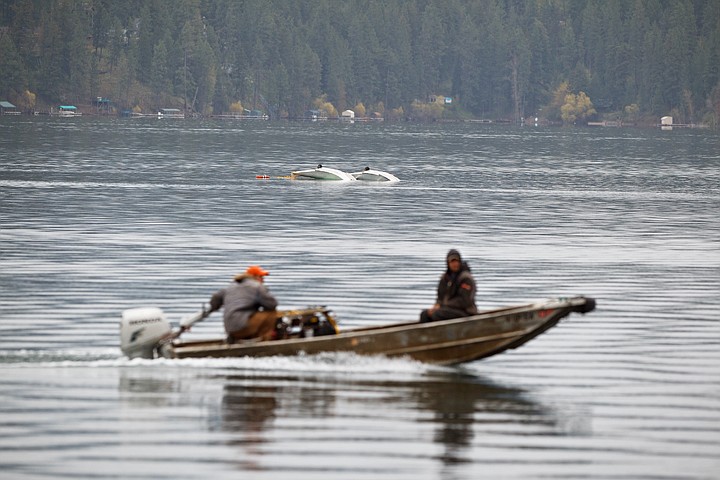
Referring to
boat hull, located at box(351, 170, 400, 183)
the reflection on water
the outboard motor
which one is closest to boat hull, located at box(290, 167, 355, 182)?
boat hull, located at box(351, 170, 400, 183)

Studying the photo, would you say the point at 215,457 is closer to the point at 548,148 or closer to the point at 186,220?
the point at 186,220

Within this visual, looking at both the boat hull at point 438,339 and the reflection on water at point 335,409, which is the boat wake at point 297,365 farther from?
the reflection on water at point 335,409

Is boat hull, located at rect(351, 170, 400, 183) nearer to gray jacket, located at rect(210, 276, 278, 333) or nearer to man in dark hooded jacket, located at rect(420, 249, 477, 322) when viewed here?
man in dark hooded jacket, located at rect(420, 249, 477, 322)

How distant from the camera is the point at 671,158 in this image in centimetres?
15650

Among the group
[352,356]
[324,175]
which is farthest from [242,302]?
[324,175]

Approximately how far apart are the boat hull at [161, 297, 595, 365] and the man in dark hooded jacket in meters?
0.37

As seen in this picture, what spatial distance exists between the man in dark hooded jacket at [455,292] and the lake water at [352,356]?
104cm

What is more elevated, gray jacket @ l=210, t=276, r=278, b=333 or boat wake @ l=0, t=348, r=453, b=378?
gray jacket @ l=210, t=276, r=278, b=333

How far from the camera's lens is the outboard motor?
93.5ft

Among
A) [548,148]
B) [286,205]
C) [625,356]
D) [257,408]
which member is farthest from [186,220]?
[548,148]

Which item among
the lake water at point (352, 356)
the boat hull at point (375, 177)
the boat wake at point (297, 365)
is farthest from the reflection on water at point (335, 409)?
the boat hull at point (375, 177)

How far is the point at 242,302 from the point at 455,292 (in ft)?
12.1

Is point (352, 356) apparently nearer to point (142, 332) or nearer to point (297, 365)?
point (297, 365)

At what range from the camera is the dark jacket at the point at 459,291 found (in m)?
28.4
